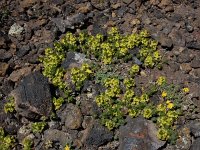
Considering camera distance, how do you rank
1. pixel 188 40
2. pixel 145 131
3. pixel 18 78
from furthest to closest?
pixel 188 40 → pixel 18 78 → pixel 145 131

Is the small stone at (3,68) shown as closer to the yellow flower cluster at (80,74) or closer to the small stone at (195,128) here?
the yellow flower cluster at (80,74)

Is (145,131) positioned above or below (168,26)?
below

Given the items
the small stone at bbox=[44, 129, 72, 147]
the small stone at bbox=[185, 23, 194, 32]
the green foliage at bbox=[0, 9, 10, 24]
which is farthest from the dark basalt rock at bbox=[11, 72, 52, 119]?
the small stone at bbox=[185, 23, 194, 32]

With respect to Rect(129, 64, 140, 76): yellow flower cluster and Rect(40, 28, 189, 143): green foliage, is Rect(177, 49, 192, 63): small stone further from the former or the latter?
Rect(129, 64, 140, 76): yellow flower cluster

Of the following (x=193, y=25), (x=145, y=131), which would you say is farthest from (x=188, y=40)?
(x=145, y=131)

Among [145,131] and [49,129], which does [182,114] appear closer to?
[145,131]

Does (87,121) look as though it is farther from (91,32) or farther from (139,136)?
(91,32)

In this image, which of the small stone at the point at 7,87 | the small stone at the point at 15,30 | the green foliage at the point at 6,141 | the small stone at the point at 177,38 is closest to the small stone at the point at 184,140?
the small stone at the point at 177,38
